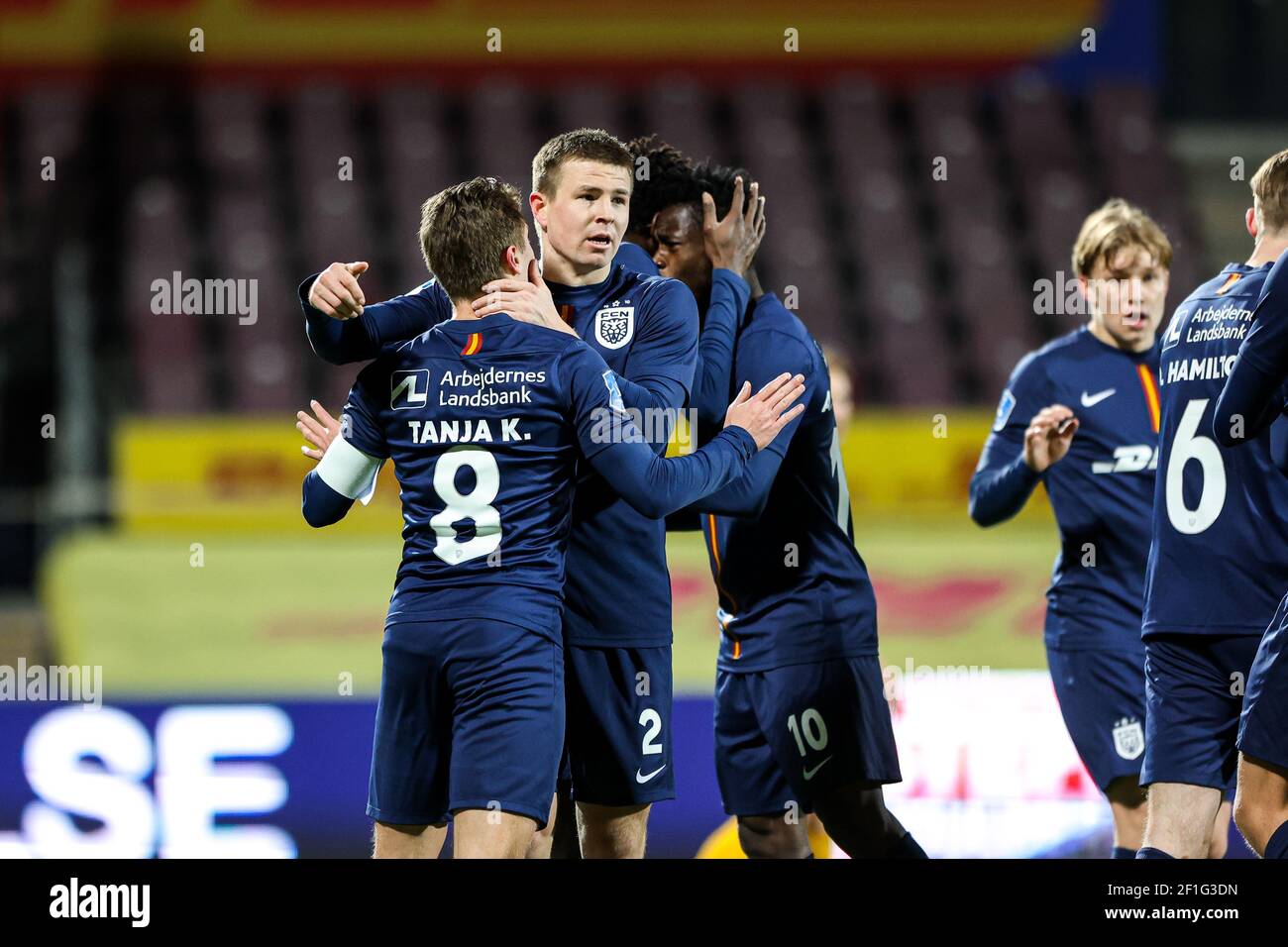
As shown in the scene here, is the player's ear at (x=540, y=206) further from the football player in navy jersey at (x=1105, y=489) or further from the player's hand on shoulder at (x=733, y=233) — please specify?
the football player in navy jersey at (x=1105, y=489)

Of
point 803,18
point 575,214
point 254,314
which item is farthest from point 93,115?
point 575,214

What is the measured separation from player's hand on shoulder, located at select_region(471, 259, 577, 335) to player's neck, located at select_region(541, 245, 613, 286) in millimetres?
449

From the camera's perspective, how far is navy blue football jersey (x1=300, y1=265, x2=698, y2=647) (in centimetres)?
426

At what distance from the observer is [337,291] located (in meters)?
4.15

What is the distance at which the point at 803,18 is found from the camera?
14.2 m

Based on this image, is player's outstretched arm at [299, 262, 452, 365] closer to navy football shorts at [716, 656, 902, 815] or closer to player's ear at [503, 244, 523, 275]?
player's ear at [503, 244, 523, 275]

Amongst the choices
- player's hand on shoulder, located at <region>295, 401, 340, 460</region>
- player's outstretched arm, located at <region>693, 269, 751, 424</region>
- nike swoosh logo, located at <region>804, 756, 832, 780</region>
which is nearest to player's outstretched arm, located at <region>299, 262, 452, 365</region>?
player's hand on shoulder, located at <region>295, 401, 340, 460</region>

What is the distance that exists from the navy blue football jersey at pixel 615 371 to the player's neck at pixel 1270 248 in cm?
147

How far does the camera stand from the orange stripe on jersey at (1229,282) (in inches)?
176

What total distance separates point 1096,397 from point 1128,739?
1072 mm

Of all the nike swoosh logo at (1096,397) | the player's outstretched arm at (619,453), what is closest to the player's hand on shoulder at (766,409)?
the player's outstretched arm at (619,453)

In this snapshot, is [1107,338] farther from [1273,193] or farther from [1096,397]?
[1273,193]
